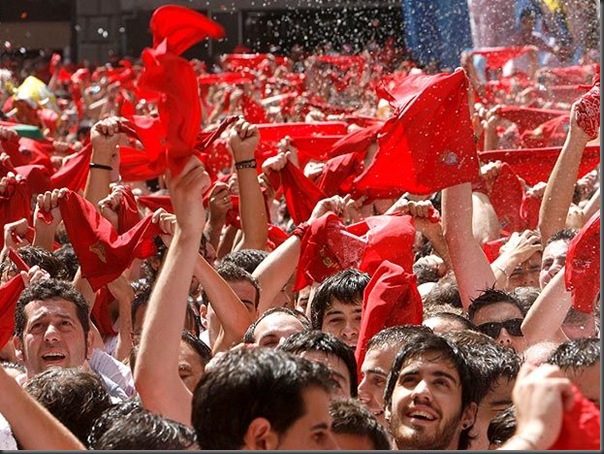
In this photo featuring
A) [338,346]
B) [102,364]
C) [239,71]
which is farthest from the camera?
[239,71]

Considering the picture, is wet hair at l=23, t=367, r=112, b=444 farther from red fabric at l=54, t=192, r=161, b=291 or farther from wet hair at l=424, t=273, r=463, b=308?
wet hair at l=424, t=273, r=463, b=308

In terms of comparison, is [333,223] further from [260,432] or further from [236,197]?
[260,432]

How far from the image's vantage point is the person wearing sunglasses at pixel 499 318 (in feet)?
17.5

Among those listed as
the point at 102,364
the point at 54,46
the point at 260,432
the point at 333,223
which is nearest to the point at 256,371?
the point at 260,432

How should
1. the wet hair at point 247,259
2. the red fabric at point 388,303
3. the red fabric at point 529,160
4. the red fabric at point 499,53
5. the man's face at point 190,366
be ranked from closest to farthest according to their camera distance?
the man's face at point 190,366, the red fabric at point 388,303, the wet hair at point 247,259, the red fabric at point 529,160, the red fabric at point 499,53

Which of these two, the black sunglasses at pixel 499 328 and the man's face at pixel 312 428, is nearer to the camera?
the man's face at pixel 312 428

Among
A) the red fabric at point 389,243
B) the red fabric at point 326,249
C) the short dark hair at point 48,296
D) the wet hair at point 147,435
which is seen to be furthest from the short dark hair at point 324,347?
the red fabric at point 326,249

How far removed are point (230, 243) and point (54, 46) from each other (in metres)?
22.6

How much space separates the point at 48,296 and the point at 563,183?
2.15m

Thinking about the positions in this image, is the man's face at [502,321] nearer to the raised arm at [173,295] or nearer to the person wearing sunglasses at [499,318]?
the person wearing sunglasses at [499,318]

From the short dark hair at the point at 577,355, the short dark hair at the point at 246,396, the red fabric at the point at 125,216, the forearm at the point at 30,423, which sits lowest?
the red fabric at the point at 125,216

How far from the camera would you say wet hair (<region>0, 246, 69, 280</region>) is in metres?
6.04

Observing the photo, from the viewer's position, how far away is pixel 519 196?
26.2ft

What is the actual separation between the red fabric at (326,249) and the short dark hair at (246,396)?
2660mm
